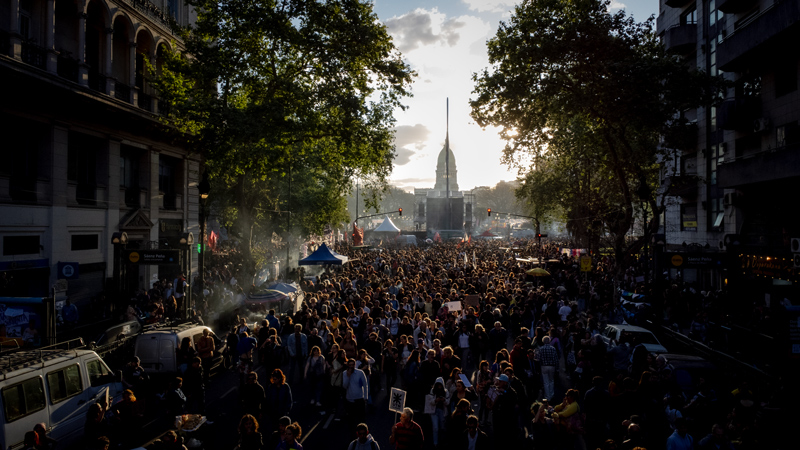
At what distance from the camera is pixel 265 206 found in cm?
4184

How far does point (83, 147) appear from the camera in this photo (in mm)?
21781

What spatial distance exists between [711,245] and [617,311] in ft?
38.2

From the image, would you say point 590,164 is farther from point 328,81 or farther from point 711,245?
point 328,81

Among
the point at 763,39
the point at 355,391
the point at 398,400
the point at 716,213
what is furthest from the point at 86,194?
the point at 716,213

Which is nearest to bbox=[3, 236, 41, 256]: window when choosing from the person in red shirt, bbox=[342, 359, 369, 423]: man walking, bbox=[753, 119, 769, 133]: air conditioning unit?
bbox=[342, 359, 369, 423]: man walking

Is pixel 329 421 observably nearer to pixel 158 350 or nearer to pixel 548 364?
pixel 158 350

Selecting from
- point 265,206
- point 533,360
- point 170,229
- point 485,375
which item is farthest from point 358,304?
point 265,206

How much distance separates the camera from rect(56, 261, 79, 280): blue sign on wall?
19.1m

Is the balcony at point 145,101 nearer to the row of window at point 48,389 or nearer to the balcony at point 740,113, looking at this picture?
the row of window at point 48,389

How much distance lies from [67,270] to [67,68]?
780 centimetres

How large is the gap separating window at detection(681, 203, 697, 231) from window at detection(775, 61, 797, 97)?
41.0 ft

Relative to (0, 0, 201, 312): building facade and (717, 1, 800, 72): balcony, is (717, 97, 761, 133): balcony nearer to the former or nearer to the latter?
(717, 1, 800, 72): balcony

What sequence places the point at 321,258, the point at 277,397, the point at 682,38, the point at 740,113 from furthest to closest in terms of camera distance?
the point at 682,38
the point at 321,258
the point at 740,113
the point at 277,397

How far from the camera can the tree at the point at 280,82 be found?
73.6 feet
